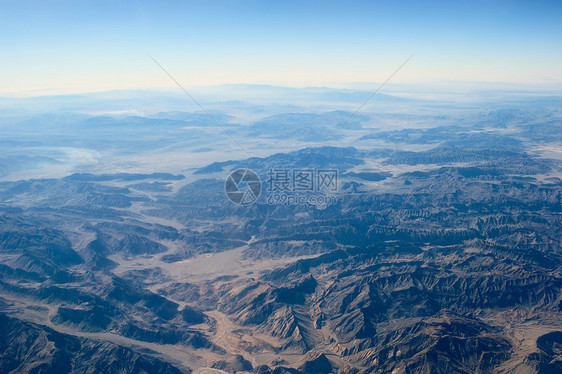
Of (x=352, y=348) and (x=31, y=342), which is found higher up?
(x=31, y=342)

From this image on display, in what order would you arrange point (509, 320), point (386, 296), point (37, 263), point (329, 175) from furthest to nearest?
point (329, 175)
point (37, 263)
point (386, 296)
point (509, 320)

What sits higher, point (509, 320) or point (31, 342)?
point (31, 342)

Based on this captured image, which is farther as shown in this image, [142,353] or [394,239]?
[394,239]

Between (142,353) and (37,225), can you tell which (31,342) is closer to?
(142,353)

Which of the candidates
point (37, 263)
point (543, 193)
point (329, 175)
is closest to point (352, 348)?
point (37, 263)

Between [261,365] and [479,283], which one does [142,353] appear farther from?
[479,283]

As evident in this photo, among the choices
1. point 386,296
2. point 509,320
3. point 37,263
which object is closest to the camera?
point 509,320

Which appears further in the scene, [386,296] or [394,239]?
[394,239]

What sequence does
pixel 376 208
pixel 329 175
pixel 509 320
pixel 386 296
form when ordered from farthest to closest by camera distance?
pixel 329 175, pixel 376 208, pixel 386 296, pixel 509 320

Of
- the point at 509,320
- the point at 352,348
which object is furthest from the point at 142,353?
the point at 509,320
